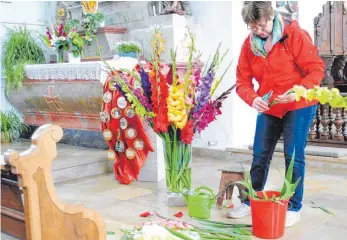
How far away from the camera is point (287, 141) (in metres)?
2.87

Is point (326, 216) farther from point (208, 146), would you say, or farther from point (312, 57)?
point (208, 146)

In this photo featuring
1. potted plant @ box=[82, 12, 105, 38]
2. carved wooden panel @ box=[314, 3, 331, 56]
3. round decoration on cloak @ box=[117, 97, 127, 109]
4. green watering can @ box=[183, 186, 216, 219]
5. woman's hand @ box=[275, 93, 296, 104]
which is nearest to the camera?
woman's hand @ box=[275, 93, 296, 104]

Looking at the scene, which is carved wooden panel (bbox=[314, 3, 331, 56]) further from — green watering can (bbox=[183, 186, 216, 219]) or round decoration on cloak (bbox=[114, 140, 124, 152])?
green watering can (bbox=[183, 186, 216, 219])

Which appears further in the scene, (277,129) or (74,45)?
(74,45)

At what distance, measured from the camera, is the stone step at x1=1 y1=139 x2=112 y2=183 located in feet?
14.4

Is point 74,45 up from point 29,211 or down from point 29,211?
up

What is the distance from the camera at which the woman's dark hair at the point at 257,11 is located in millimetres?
2635

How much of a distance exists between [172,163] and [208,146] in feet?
7.57

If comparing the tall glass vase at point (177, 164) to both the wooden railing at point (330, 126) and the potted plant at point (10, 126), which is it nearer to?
the wooden railing at point (330, 126)

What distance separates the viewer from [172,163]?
Answer: 132 inches

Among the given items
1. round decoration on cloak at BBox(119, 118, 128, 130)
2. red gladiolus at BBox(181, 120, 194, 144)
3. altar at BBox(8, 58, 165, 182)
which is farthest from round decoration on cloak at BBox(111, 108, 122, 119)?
red gladiolus at BBox(181, 120, 194, 144)

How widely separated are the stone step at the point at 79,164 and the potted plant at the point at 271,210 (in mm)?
2219

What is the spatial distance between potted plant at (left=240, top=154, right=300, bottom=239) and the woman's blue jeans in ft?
0.70

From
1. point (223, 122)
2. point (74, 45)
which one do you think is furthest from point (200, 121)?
point (74, 45)
